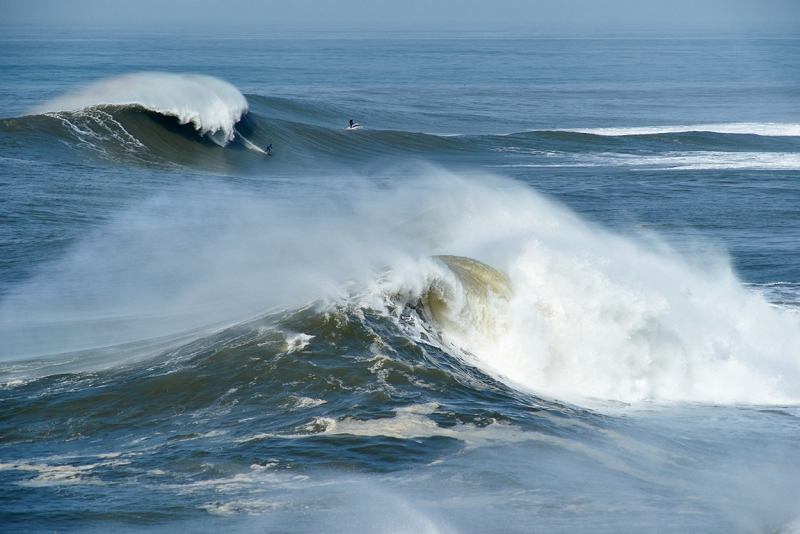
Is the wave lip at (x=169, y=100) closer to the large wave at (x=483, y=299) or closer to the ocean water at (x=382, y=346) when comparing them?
the ocean water at (x=382, y=346)

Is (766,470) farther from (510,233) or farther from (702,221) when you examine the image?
(702,221)

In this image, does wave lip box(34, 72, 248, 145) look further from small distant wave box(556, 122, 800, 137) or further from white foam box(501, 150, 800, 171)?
small distant wave box(556, 122, 800, 137)

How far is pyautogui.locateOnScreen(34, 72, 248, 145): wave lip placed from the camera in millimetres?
24828

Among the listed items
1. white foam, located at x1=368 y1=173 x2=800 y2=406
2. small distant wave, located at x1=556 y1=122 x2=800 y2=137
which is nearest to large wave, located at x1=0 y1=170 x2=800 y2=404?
white foam, located at x1=368 y1=173 x2=800 y2=406

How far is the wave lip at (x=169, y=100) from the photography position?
24.8 m

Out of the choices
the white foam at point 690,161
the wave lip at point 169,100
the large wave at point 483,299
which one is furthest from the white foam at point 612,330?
the wave lip at point 169,100

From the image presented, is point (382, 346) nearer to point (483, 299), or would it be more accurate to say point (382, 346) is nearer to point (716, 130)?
point (483, 299)

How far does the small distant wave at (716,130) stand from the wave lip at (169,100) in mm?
14166

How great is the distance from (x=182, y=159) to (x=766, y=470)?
18.7m

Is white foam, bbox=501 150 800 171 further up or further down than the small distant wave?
further down

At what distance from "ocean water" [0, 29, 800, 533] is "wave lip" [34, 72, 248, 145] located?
4.65ft

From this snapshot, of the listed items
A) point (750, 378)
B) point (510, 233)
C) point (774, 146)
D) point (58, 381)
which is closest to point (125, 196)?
point (510, 233)

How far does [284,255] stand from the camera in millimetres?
11969

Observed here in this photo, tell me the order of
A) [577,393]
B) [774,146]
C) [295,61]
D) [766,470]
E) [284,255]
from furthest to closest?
[295,61]
[774,146]
[284,255]
[577,393]
[766,470]
